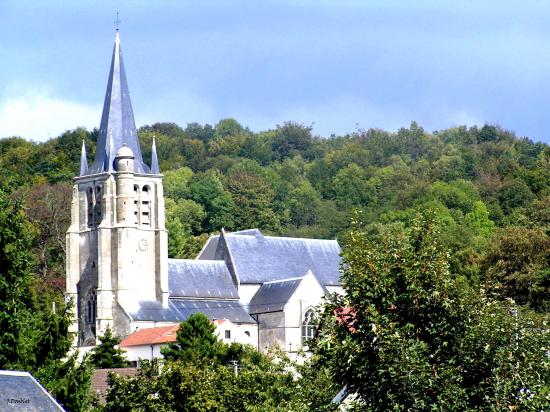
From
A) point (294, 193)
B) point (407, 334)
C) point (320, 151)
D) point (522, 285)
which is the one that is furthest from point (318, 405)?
point (320, 151)

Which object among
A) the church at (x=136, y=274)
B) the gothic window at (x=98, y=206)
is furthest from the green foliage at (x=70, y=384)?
the gothic window at (x=98, y=206)

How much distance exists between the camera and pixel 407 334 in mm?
25234

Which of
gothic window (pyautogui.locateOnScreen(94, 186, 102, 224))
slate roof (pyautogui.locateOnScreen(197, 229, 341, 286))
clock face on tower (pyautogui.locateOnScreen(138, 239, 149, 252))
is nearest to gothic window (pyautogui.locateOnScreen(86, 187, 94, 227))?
gothic window (pyautogui.locateOnScreen(94, 186, 102, 224))

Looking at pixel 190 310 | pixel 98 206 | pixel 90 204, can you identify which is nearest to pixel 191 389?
pixel 190 310

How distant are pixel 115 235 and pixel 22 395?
54.8 metres

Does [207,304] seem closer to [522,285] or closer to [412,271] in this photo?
[522,285]

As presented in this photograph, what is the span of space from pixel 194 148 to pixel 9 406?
5628 inches

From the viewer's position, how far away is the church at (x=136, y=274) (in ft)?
255

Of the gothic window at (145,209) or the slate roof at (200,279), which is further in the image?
the slate roof at (200,279)

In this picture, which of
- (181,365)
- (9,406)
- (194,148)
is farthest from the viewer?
(194,148)

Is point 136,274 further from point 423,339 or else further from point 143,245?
point 423,339

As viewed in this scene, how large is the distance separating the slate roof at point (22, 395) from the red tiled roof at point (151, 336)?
43213 millimetres

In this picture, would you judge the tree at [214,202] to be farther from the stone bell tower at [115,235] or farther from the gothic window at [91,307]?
the gothic window at [91,307]

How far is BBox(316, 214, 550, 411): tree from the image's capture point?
80.2 ft
